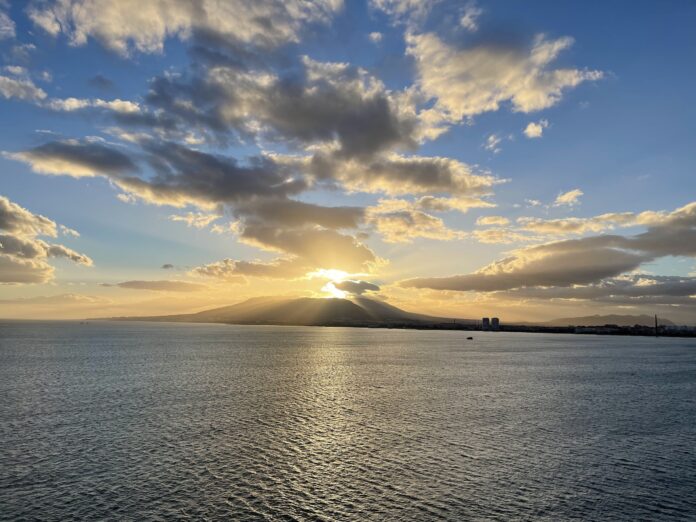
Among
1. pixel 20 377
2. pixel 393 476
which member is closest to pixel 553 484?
pixel 393 476

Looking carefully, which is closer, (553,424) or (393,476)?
(393,476)

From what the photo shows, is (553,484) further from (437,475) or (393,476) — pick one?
(393,476)

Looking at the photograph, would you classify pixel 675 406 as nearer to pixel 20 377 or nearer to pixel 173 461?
pixel 173 461

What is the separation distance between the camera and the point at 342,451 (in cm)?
4719

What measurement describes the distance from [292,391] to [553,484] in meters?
57.0

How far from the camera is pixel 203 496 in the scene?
3472 centimetres

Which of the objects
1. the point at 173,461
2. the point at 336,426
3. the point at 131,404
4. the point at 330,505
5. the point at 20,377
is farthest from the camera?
the point at 20,377

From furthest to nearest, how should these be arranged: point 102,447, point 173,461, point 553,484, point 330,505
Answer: point 102,447, point 173,461, point 553,484, point 330,505

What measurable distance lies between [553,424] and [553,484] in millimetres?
24972

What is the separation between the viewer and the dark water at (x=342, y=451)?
33.4m

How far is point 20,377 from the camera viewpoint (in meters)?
98.8

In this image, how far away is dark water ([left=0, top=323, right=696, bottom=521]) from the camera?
33375 millimetres

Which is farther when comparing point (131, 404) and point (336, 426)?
point (131, 404)

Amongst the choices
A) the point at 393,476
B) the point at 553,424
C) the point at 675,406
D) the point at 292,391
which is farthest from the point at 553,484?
the point at 292,391
